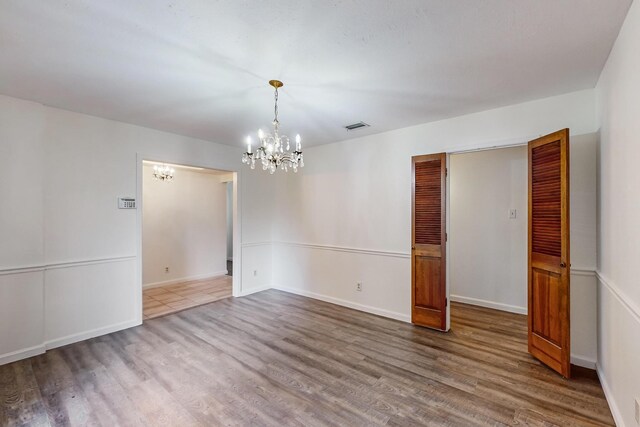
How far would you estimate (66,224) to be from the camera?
3.13m

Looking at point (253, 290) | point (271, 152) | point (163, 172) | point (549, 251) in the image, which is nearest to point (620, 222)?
point (549, 251)

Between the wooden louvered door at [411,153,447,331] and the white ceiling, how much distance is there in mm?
722

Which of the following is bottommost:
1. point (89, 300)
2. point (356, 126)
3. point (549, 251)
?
point (89, 300)

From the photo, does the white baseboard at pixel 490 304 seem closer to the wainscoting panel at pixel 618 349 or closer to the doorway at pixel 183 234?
the wainscoting panel at pixel 618 349

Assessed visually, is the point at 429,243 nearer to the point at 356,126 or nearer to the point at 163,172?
the point at 356,126

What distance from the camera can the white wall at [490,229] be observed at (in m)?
3.96

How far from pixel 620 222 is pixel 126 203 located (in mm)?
4804

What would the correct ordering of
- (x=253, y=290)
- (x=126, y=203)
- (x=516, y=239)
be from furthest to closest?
(x=253, y=290) < (x=516, y=239) < (x=126, y=203)

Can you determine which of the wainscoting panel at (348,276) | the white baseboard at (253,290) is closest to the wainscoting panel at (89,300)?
the white baseboard at (253,290)

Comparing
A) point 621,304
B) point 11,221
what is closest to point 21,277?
point 11,221

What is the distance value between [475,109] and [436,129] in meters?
0.50

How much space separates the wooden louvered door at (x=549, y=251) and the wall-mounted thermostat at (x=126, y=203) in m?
4.66

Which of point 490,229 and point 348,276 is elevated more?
point 490,229

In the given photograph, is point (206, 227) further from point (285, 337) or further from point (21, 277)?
point (285, 337)
